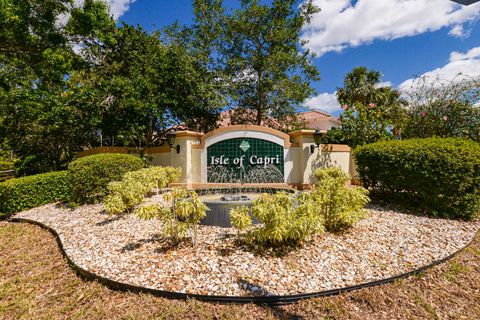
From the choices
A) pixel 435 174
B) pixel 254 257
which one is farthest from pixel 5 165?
pixel 435 174

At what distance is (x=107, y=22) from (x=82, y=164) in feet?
25.7

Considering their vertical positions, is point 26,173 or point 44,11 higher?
point 44,11

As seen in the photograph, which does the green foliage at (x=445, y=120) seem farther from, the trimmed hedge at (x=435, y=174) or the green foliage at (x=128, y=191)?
the green foliage at (x=128, y=191)

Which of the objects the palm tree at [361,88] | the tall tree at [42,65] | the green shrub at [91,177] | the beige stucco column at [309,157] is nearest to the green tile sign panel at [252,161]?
the beige stucco column at [309,157]

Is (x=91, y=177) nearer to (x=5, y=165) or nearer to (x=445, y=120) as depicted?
(x=445, y=120)

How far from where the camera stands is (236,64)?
1172cm

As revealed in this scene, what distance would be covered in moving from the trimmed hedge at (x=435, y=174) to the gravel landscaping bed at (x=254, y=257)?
0.44 meters

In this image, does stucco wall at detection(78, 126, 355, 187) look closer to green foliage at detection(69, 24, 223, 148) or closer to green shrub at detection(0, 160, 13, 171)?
green foliage at detection(69, 24, 223, 148)


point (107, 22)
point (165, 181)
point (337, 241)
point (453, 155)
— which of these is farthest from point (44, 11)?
point (453, 155)

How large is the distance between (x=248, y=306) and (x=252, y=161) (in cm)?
646

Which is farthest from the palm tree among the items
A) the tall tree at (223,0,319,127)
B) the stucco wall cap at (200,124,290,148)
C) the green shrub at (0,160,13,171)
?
the green shrub at (0,160,13,171)

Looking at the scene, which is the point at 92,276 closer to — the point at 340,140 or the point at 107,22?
the point at 340,140

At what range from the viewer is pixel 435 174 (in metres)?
5.11

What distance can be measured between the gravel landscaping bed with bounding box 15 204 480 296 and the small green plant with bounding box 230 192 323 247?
0.84 ft
